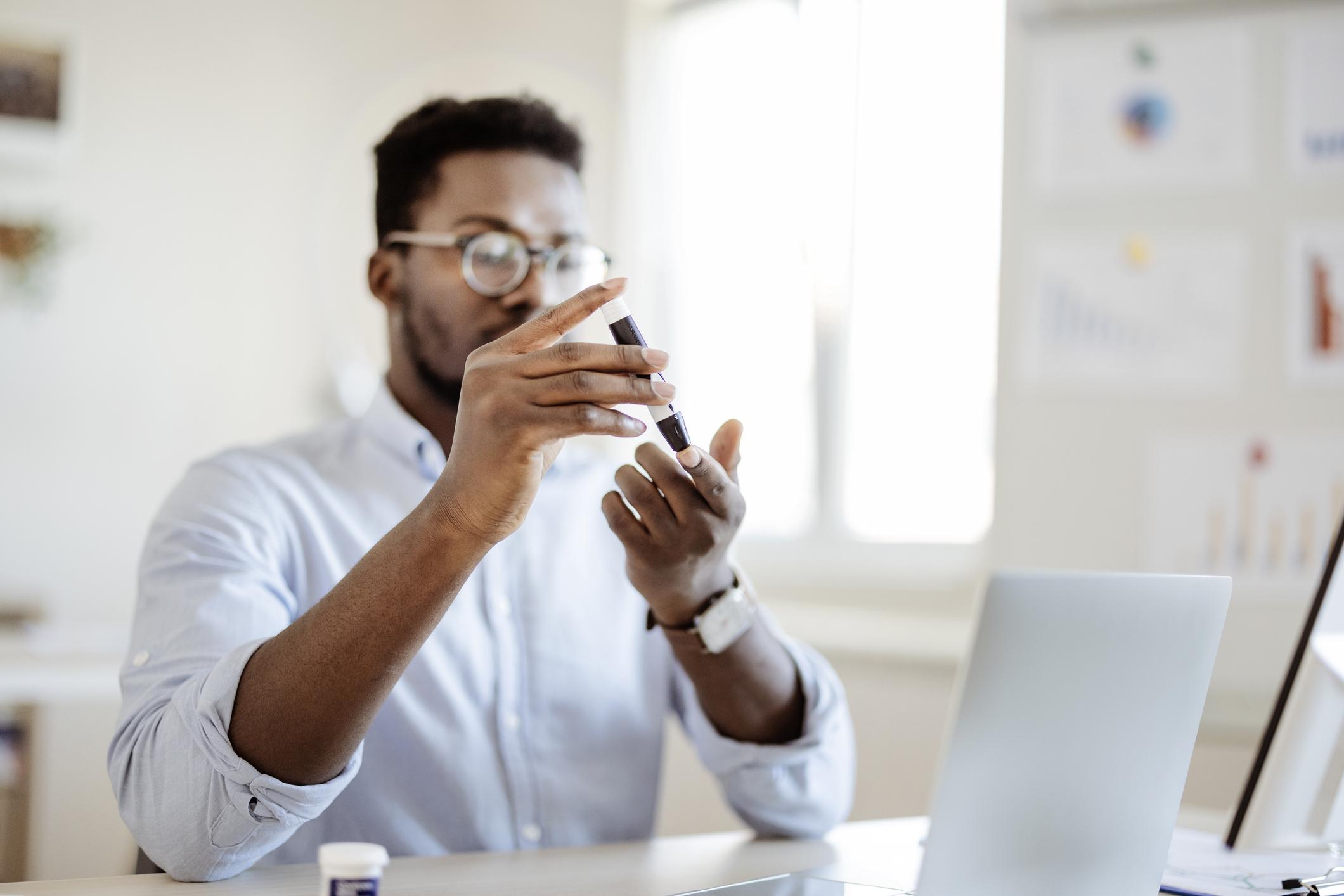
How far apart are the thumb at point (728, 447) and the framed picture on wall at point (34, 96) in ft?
8.67

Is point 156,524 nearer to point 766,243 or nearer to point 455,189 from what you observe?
point 455,189

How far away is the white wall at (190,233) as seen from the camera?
304 cm

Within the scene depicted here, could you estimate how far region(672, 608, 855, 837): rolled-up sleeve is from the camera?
1.23 m

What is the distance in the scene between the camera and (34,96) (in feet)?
10.1

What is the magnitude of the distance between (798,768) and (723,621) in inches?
8.5

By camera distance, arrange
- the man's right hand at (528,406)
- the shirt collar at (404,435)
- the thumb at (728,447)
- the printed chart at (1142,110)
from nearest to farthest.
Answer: the man's right hand at (528,406), the thumb at (728,447), the shirt collar at (404,435), the printed chart at (1142,110)

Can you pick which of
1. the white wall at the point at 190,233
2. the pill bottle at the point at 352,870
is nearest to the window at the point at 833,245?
the white wall at the point at 190,233

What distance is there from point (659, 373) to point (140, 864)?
66 cm

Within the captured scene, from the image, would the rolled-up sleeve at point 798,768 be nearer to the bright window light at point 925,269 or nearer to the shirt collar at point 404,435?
the shirt collar at point 404,435

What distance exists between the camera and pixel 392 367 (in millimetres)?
1462

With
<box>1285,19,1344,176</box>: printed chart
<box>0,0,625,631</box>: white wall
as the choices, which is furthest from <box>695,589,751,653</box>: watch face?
<box>0,0,625,631</box>: white wall

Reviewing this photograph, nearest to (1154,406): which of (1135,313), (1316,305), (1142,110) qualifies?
(1135,313)

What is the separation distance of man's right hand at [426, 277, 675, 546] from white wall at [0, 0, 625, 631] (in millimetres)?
2028

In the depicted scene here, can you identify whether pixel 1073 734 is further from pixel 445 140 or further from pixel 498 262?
pixel 445 140
